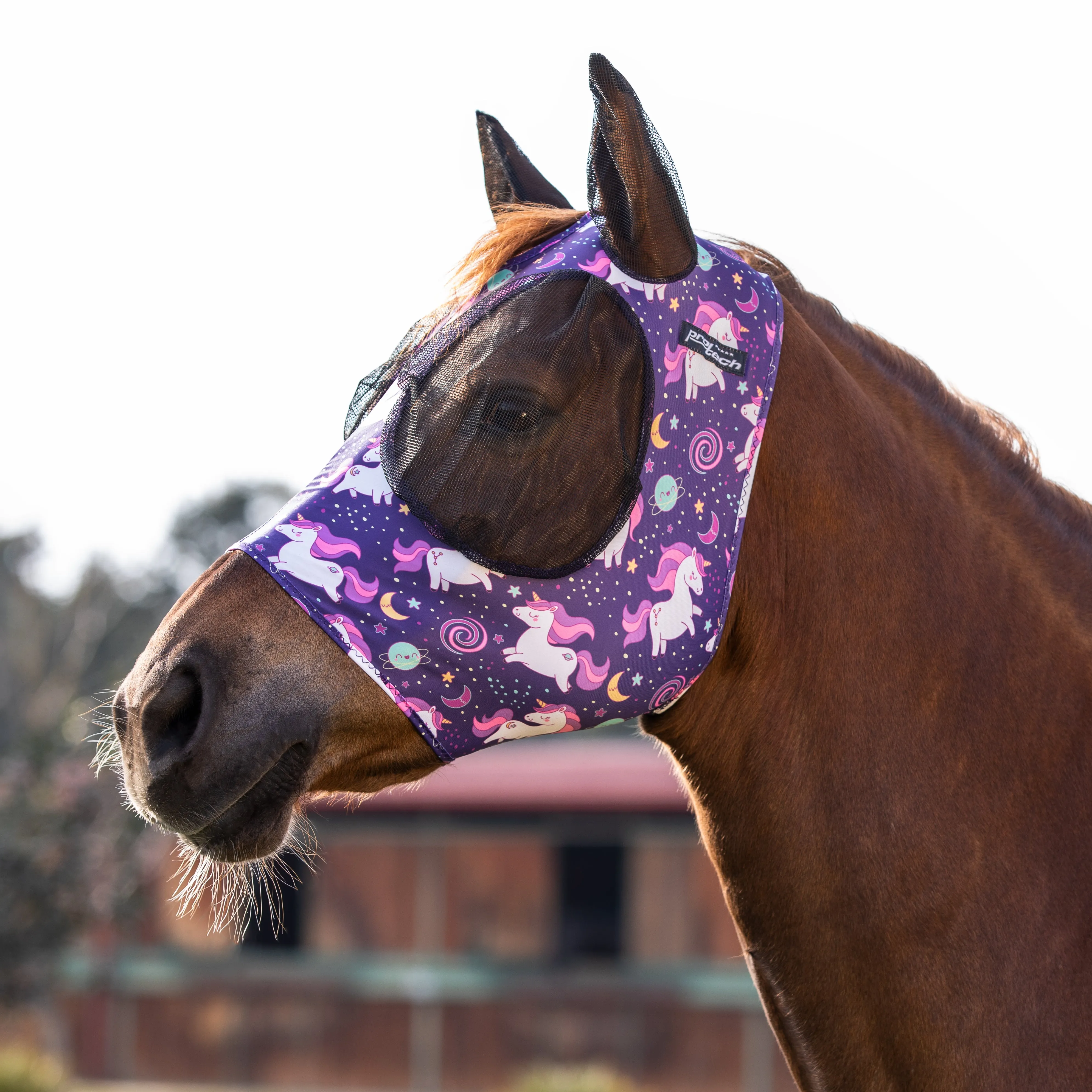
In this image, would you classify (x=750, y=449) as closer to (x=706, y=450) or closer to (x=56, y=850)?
(x=706, y=450)

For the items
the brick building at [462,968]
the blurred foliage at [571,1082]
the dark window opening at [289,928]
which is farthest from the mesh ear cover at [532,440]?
the dark window opening at [289,928]

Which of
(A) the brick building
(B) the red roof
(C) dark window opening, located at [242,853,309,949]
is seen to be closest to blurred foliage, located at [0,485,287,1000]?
(A) the brick building

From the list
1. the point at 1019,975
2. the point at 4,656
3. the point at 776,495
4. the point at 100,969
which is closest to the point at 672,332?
the point at 776,495

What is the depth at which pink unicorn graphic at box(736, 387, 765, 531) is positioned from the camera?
2111 mm

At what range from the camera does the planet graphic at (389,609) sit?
2004mm

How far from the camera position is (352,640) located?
77.7 inches

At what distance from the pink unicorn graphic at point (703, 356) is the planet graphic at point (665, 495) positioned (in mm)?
145

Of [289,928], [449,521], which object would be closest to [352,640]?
[449,521]

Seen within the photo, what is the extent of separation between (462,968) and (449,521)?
49.0ft

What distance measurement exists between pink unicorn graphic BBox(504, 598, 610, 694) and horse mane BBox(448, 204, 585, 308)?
0.58m

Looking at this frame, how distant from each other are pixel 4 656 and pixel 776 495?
35.8 meters

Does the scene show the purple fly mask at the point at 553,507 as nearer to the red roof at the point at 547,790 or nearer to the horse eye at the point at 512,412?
the horse eye at the point at 512,412

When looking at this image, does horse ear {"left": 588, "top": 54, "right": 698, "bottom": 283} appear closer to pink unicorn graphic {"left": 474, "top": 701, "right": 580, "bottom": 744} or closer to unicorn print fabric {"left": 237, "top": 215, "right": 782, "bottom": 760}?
unicorn print fabric {"left": 237, "top": 215, "right": 782, "bottom": 760}

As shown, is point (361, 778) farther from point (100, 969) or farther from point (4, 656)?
point (4, 656)
